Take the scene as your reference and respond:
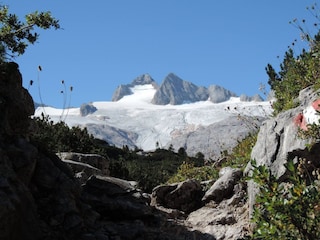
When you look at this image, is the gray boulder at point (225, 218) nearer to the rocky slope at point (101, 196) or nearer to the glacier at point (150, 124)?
the rocky slope at point (101, 196)

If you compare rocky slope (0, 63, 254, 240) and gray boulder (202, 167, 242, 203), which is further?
gray boulder (202, 167, 242, 203)

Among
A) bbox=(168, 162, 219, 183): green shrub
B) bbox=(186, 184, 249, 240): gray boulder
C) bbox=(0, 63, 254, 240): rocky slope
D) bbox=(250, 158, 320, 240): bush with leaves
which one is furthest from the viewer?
bbox=(168, 162, 219, 183): green shrub

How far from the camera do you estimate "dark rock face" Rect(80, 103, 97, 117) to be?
186125mm

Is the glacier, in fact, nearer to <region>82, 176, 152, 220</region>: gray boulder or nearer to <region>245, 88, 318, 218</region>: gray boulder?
<region>82, 176, 152, 220</region>: gray boulder

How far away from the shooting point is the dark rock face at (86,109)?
186 m

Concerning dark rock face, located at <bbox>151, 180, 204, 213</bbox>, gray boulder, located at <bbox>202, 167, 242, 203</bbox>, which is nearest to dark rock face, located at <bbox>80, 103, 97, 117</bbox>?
dark rock face, located at <bbox>151, 180, 204, 213</bbox>

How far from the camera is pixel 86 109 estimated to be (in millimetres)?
188125

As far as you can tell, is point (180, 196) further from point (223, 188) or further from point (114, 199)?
point (114, 199)

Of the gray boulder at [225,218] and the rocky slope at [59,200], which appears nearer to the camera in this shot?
the rocky slope at [59,200]

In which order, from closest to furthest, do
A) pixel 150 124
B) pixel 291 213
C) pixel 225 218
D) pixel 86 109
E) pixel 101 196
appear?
pixel 291 213 → pixel 101 196 → pixel 225 218 → pixel 150 124 → pixel 86 109

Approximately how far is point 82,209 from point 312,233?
4614 mm

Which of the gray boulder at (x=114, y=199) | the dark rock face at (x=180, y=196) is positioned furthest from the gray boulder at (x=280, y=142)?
the gray boulder at (x=114, y=199)

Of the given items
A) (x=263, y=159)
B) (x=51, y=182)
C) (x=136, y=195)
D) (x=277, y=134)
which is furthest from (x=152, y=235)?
(x=277, y=134)

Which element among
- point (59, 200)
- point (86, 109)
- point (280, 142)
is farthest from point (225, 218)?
point (86, 109)
